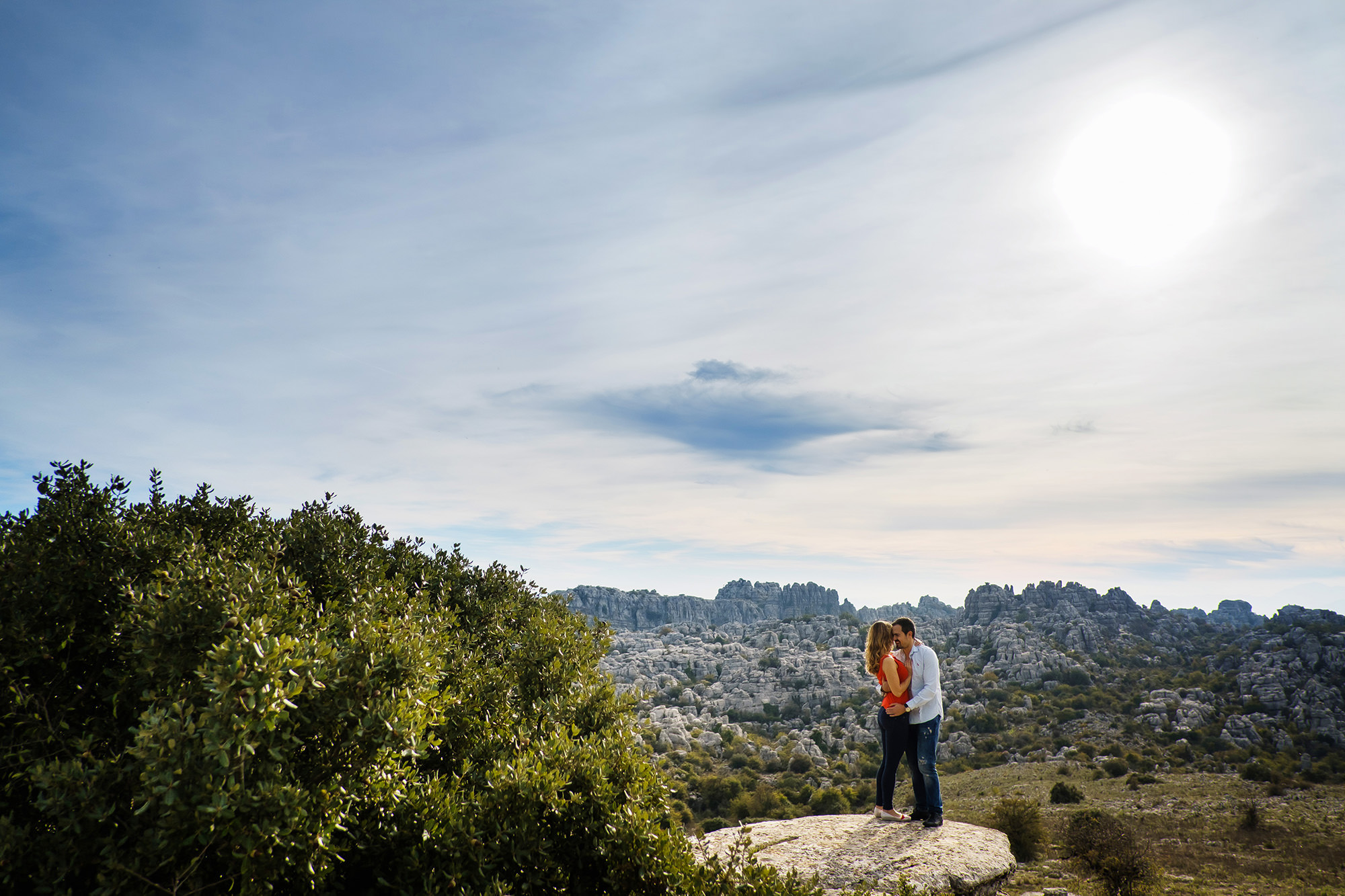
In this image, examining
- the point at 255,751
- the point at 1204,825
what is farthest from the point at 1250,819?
the point at 255,751

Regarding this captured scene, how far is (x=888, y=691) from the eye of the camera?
10492 millimetres

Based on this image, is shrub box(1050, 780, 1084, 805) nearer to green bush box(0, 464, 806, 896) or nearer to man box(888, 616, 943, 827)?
man box(888, 616, 943, 827)

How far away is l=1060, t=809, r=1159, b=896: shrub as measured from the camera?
22.2 meters

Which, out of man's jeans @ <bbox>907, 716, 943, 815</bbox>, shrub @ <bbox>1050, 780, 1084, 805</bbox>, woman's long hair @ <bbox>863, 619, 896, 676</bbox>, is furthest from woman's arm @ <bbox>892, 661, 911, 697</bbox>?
shrub @ <bbox>1050, 780, 1084, 805</bbox>

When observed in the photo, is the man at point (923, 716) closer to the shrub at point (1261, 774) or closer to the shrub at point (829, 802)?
the shrub at point (829, 802)


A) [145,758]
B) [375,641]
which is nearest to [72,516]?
[375,641]

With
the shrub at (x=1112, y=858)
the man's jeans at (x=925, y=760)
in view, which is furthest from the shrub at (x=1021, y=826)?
the man's jeans at (x=925, y=760)

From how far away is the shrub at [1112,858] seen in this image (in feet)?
72.9

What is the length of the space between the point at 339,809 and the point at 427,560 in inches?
427

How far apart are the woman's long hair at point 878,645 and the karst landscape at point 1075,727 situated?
13.6 ft

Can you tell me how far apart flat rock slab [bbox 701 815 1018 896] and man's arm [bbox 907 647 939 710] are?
230cm

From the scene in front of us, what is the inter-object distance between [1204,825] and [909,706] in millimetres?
46001

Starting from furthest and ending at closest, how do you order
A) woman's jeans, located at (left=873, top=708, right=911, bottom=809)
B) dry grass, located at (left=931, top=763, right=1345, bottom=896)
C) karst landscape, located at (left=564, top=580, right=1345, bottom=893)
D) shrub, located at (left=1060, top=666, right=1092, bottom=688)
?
shrub, located at (left=1060, top=666, right=1092, bottom=688)
karst landscape, located at (left=564, top=580, right=1345, bottom=893)
dry grass, located at (left=931, top=763, right=1345, bottom=896)
woman's jeans, located at (left=873, top=708, right=911, bottom=809)

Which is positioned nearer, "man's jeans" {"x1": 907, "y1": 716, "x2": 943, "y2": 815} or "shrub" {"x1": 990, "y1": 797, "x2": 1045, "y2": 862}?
"man's jeans" {"x1": 907, "y1": 716, "x2": 943, "y2": 815}
